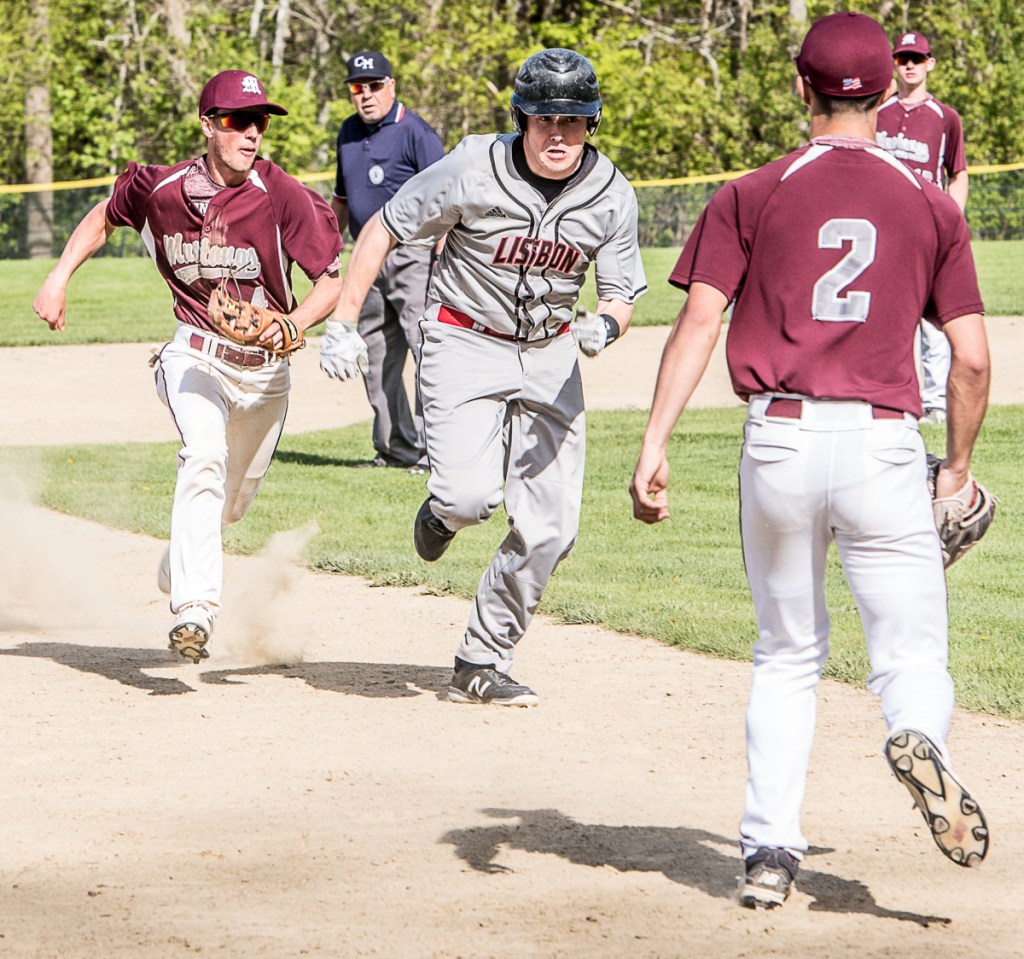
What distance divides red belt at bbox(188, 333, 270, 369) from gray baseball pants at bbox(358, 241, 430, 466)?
3.84m

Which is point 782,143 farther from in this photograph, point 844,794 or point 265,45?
point 844,794

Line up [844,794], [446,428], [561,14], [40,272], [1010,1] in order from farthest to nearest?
[561,14] → [1010,1] → [40,272] → [446,428] → [844,794]

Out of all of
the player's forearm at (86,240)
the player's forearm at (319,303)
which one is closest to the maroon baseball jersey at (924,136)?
the player's forearm at (319,303)

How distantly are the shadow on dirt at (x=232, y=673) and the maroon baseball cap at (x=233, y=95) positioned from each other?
2112 millimetres

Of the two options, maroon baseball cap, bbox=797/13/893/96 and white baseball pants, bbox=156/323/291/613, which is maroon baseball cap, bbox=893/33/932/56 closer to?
white baseball pants, bbox=156/323/291/613

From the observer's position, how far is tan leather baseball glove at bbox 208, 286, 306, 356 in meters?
6.00

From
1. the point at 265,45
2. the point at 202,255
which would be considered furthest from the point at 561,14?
the point at 202,255

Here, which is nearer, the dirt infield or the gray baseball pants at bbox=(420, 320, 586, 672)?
the dirt infield

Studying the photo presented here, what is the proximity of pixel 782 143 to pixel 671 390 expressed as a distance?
98.3 ft

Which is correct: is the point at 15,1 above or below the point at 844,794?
above

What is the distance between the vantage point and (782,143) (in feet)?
108

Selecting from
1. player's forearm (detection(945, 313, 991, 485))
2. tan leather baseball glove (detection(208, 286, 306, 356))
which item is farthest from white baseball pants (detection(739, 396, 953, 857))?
tan leather baseball glove (detection(208, 286, 306, 356))

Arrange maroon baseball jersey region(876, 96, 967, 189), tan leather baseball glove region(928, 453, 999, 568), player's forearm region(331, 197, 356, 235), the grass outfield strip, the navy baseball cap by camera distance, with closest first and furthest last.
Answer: tan leather baseball glove region(928, 453, 999, 568), the grass outfield strip, the navy baseball cap, player's forearm region(331, 197, 356, 235), maroon baseball jersey region(876, 96, 967, 189)

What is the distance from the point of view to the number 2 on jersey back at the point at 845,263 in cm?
376
